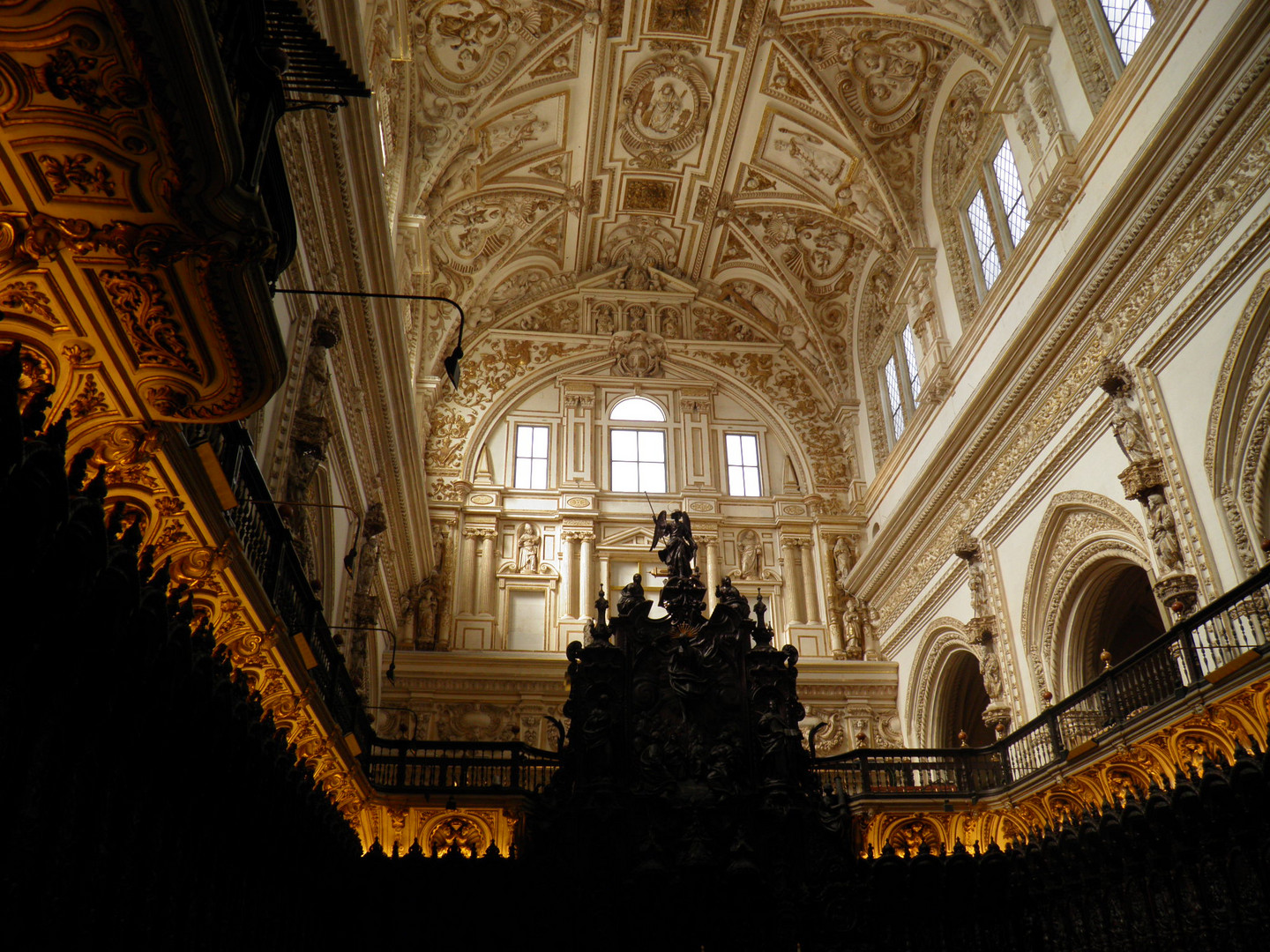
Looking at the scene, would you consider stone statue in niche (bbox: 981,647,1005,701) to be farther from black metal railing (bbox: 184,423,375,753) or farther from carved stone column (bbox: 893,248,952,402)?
black metal railing (bbox: 184,423,375,753)

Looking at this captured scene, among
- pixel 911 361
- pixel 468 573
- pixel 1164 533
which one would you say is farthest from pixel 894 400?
pixel 1164 533

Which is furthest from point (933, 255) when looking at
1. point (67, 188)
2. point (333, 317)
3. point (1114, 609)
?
point (67, 188)

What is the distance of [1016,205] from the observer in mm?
17641

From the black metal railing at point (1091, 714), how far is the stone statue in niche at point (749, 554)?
18.4ft

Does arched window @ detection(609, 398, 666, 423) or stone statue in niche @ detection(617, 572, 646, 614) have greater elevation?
arched window @ detection(609, 398, 666, 423)

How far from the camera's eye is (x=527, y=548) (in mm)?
23391

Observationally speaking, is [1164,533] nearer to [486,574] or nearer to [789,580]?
[789,580]

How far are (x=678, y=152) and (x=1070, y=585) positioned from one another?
13090mm

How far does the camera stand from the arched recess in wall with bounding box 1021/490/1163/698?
14742mm

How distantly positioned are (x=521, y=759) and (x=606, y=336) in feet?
40.6

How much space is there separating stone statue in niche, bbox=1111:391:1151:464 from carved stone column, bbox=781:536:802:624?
1033 cm

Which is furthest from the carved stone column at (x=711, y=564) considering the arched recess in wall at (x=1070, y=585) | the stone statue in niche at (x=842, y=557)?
the arched recess in wall at (x=1070, y=585)

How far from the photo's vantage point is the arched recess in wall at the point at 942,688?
1972 cm

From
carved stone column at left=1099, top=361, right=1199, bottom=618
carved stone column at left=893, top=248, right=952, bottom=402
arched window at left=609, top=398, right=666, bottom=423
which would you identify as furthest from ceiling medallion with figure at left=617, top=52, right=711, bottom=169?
carved stone column at left=1099, top=361, right=1199, bottom=618
